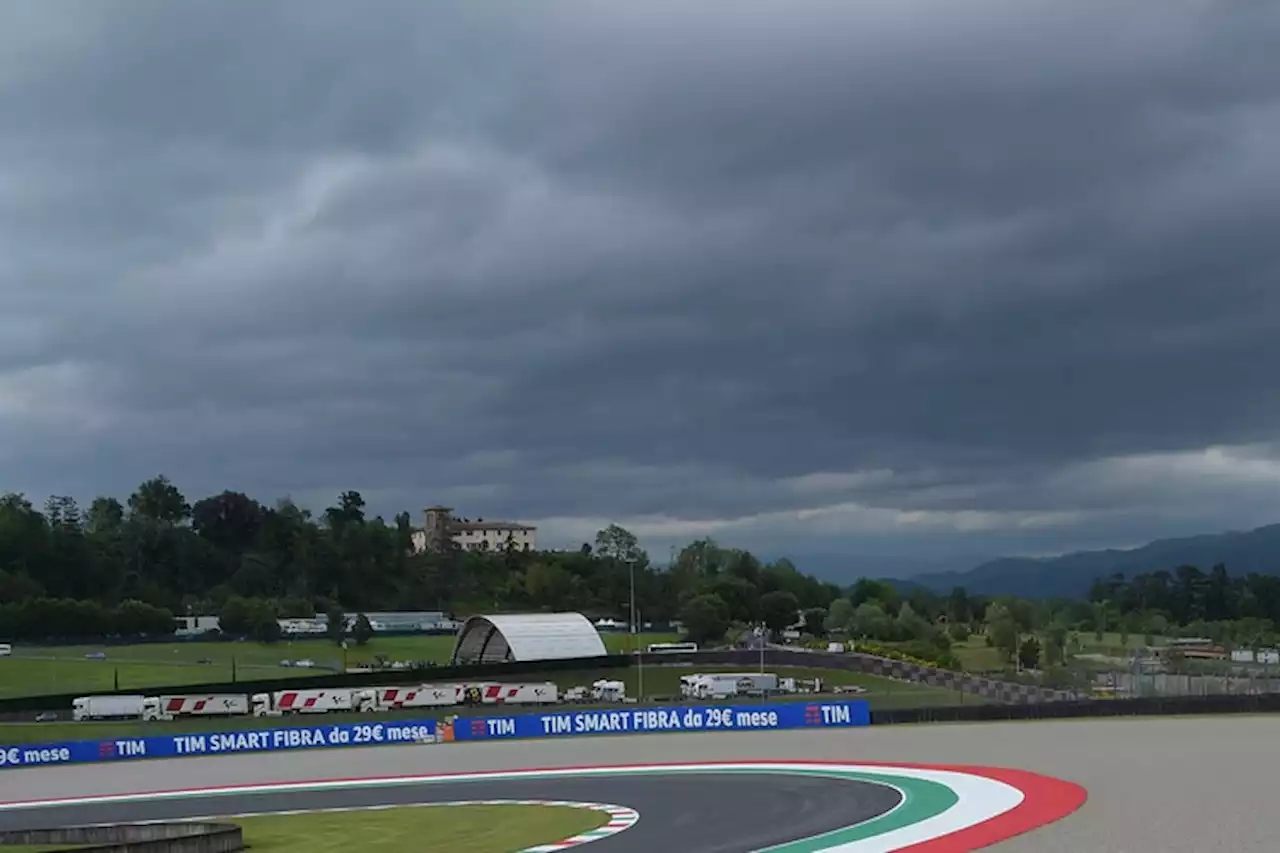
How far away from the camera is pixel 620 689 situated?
3009 inches

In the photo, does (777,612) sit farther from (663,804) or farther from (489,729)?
(663,804)

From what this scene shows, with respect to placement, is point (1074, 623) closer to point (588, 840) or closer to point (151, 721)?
point (151, 721)

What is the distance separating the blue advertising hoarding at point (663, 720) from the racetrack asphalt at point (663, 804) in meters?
16.4

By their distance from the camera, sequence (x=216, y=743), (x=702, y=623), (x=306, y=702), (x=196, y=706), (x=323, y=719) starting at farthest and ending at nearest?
(x=702, y=623) < (x=306, y=702) < (x=196, y=706) < (x=323, y=719) < (x=216, y=743)

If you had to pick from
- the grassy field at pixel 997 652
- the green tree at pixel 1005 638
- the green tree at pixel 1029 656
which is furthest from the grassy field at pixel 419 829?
the green tree at pixel 1005 638

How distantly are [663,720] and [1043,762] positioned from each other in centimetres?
2482

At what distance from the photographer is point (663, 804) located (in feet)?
97.2

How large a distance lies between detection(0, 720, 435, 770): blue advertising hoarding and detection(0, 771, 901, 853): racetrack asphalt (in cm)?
1610

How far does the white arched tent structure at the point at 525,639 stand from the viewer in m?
98.1

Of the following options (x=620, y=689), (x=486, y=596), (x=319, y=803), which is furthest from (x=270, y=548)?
(x=319, y=803)

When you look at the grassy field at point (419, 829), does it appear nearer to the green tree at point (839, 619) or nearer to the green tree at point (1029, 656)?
A: the green tree at point (1029, 656)

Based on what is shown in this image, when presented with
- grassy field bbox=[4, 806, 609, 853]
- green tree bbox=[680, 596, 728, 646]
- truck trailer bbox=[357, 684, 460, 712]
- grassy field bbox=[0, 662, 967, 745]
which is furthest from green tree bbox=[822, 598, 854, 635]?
grassy field bbox=[4, 806, 609, 853]

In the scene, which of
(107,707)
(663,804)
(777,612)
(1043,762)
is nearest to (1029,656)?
(777,612)

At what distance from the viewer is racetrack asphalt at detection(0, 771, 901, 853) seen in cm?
2319
